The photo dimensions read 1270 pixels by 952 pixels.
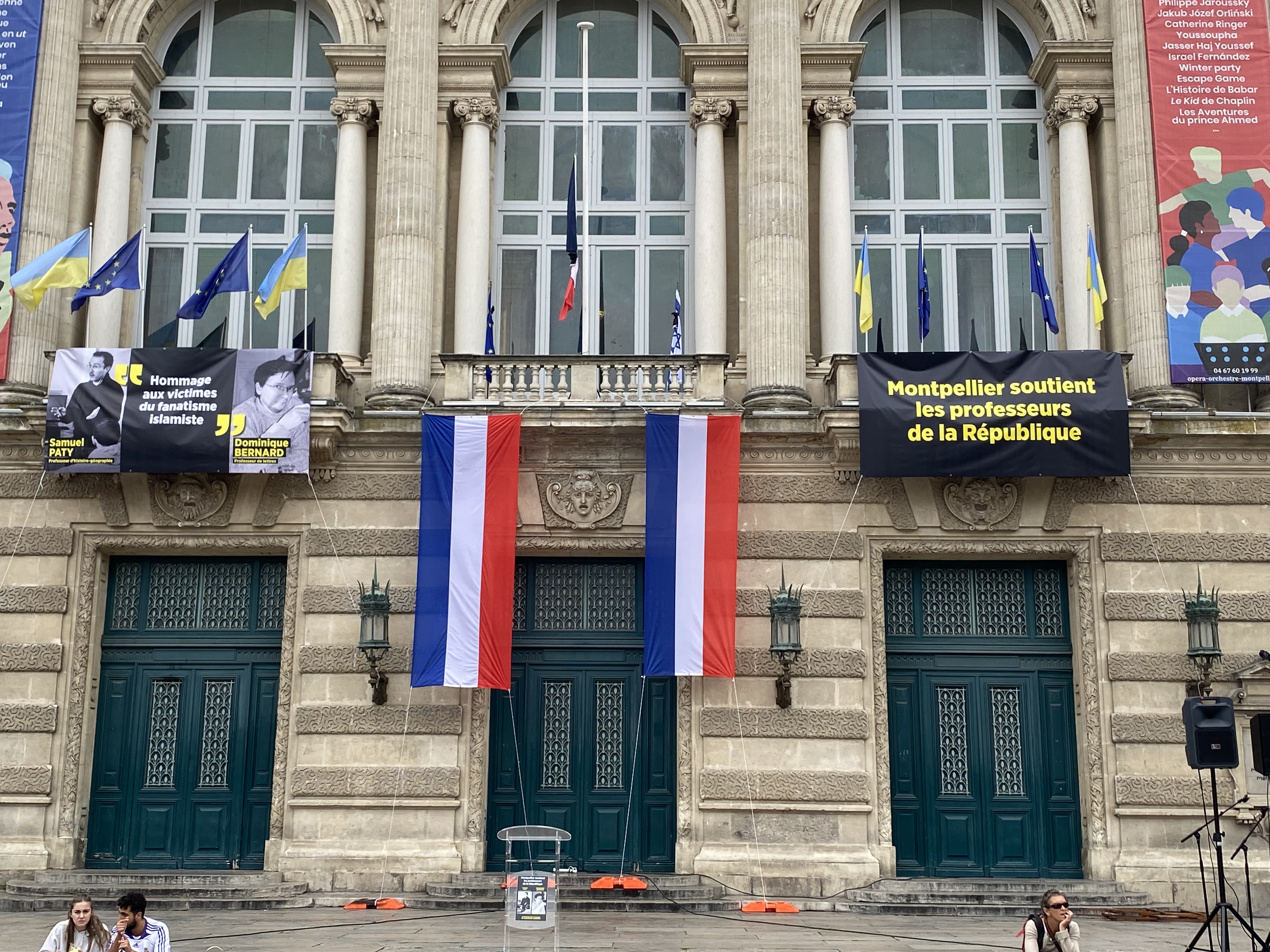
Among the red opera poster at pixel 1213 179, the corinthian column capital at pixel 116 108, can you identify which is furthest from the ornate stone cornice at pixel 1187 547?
the corinthian column capital at pixel 116 108

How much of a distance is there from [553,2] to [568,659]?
12.1m

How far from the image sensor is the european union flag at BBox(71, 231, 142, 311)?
21.3 metres

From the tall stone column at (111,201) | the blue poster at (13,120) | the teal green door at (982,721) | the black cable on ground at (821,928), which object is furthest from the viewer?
the tall stone column at (111,201)

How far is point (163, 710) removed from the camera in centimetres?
2164

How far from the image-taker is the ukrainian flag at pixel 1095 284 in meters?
21.5

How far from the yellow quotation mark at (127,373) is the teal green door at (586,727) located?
672cm

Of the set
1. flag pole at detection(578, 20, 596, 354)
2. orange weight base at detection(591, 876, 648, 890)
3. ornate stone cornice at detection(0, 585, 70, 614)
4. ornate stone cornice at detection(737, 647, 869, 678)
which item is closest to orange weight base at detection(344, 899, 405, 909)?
orange weight base at detection(591, 876, 648, 890)

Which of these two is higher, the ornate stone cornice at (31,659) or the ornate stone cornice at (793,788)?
the ornate stone cornice at (31,659)

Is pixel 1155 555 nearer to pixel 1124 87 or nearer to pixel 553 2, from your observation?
pixel 1124 87

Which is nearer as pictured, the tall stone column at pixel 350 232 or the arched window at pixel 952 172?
the tall stone column at pixel 350 232

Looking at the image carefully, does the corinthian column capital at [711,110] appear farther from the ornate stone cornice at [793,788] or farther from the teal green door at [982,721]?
the ornate stone cornice at [793,788]

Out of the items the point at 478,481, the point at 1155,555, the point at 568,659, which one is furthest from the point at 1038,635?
the point at 478,481

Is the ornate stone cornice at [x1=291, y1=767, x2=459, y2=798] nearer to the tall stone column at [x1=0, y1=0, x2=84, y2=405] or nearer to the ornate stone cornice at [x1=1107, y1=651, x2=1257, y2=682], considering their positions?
the tall stone column at [x1=0, y1=0, x2=84, y2=405]

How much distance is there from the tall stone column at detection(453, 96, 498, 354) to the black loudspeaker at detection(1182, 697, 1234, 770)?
1292cm
